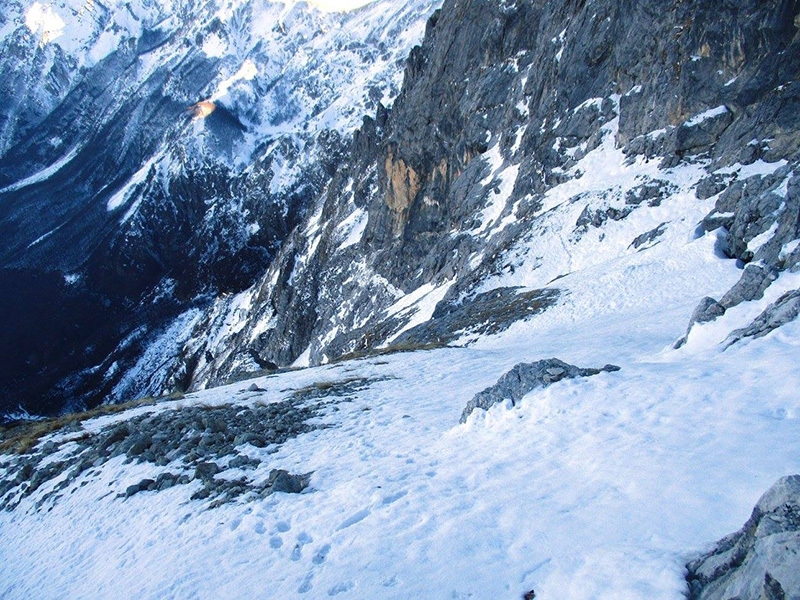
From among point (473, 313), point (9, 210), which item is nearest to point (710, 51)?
point (473, 313)

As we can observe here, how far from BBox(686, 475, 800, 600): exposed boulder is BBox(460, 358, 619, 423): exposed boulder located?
4440 millimetres

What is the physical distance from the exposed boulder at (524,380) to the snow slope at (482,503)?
24cm

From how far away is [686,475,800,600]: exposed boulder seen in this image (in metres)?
2.81

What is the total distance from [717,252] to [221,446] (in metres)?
18.8

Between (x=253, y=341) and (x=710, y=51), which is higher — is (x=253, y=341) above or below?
below

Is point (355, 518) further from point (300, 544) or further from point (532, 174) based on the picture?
point (532, 174)

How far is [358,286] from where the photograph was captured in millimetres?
69312

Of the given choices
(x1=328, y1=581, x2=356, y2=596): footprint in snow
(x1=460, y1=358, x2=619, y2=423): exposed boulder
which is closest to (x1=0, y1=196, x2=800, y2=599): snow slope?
(x1=328, y1=581, x2=356, y2=596): footprint in snow

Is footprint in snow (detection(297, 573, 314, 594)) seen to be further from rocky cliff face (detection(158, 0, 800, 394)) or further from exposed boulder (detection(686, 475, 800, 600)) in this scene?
rocky cliff face (detection(158, 0, 800, 394))

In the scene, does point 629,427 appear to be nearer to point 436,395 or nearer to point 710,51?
point 436,395

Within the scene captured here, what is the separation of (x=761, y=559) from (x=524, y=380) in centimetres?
534

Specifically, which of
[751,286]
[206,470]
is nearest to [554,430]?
[206,470]

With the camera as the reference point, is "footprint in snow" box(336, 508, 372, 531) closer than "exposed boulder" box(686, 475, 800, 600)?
No

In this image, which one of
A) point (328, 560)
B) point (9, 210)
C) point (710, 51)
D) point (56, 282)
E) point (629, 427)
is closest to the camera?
point (328, 560)
